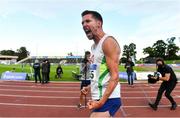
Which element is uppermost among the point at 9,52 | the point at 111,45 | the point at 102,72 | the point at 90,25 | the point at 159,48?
the point at 9,52

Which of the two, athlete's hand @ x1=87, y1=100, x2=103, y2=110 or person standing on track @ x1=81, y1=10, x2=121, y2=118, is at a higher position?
person standing on track @ x1=81, y1=10, x2=121, y2=118

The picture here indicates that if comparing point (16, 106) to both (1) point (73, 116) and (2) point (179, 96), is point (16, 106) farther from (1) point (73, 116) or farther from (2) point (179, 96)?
(2) point (179, 96)

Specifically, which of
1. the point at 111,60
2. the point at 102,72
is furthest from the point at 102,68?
the point at 111,60

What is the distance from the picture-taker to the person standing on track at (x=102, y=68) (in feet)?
12.5

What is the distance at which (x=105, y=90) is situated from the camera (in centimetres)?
386

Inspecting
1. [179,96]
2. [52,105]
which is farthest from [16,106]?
[179,96]

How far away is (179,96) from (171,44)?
120 meters

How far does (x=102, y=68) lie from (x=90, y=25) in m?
0.47

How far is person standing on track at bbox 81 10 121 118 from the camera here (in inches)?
150

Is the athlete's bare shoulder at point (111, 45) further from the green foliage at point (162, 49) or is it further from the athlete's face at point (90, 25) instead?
the green foliage at point (162, 49)

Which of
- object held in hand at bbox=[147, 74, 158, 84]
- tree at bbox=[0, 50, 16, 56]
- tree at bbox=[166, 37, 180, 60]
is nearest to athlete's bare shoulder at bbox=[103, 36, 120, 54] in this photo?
object held in hand at bbox=[147, 74, 158, 84]

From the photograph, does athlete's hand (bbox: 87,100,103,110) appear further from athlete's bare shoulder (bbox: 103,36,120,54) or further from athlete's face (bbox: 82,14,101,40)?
athlete's face (bbox: 82,14,101,40)

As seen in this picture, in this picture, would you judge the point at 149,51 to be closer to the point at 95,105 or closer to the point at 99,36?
the point at 99,36

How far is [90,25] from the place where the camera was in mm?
3893
